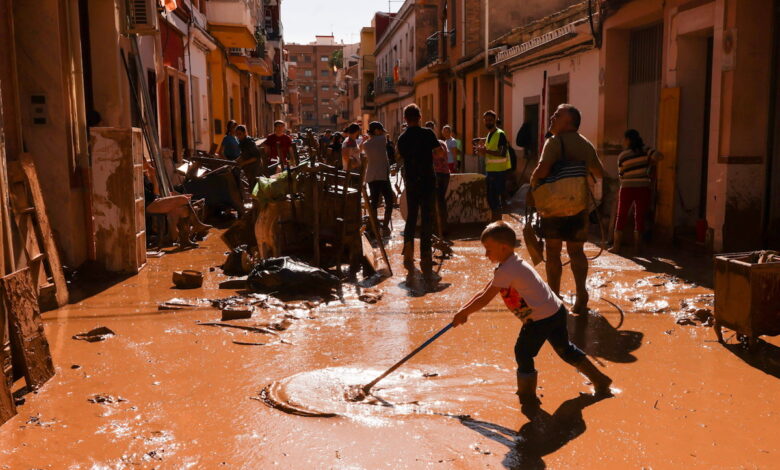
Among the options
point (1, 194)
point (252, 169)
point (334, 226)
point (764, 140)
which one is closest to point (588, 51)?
point (764, 140)

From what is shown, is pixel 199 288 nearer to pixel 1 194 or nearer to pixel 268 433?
pixel 1 194

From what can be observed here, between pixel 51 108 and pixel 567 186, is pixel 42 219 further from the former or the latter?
pixel 567 186

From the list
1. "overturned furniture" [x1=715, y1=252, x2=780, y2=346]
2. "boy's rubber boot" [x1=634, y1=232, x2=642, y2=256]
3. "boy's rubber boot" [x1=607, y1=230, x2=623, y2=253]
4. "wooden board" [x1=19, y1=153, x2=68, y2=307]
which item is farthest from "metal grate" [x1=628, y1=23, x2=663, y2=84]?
"wooden board" [x1=19, y1=153, x2=68, y2=307]

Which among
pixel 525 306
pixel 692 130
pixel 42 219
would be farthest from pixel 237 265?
pixel 692 130

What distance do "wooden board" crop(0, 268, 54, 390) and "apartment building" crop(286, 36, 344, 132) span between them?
98.5 m

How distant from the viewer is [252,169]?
45.9 ft

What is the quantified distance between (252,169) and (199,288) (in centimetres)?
690

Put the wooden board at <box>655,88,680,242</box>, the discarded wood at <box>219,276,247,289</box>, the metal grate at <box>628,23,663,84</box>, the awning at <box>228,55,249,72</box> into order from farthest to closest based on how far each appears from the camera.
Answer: the awning at <box>228,55,249,72</box>, the metal grate at <box>628,23,663,84</box>, the wooden board at <box>655,88,680,242</box>, the discarded wood at <box>219,276,247,289</box>

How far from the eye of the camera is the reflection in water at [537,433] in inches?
134

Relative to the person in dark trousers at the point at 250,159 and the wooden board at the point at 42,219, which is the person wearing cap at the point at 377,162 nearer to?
the person in dark trousers at the point at 250,159

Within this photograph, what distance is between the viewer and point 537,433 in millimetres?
3713

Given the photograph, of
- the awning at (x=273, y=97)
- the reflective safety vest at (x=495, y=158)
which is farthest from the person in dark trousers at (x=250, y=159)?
the awning at (x=273, y=97)

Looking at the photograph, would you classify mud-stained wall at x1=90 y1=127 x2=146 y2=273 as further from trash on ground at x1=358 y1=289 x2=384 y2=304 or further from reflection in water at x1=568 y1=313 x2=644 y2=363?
reflection in water at x1=568 y1=313 x2=644 y2=363

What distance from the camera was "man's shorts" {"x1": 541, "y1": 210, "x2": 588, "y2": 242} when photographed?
236 inches
